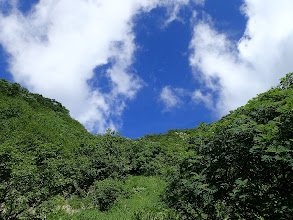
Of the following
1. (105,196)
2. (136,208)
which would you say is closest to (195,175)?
(136,208)

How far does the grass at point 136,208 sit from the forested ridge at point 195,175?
8 centimetres

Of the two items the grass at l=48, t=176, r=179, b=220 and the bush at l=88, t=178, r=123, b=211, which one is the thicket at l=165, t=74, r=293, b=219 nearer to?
the grass at l=48, t=176, r=179, b=220

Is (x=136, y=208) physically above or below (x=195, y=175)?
below

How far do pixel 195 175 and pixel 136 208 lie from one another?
31.5 ft

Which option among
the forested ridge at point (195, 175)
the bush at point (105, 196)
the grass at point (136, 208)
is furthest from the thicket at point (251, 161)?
the bush at point (105, 196)

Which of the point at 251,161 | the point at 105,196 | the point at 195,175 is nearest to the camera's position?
the point at 251,161

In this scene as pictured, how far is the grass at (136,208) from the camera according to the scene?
10.7m

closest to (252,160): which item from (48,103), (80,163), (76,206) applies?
(76,206)

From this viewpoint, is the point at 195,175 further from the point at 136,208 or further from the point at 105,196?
the point at 105,196

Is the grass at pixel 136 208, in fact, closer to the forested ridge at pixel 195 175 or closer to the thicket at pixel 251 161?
the forested ridge at pixel 195 175

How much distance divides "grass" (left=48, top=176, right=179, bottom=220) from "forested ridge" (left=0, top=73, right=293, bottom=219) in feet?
0.25

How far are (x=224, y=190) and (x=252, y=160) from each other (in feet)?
3.49

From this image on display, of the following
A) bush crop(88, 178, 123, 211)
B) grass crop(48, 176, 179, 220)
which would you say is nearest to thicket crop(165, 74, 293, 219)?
grass crop(48, 176, 179, 220)

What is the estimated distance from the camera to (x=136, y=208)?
1398 centimetres
